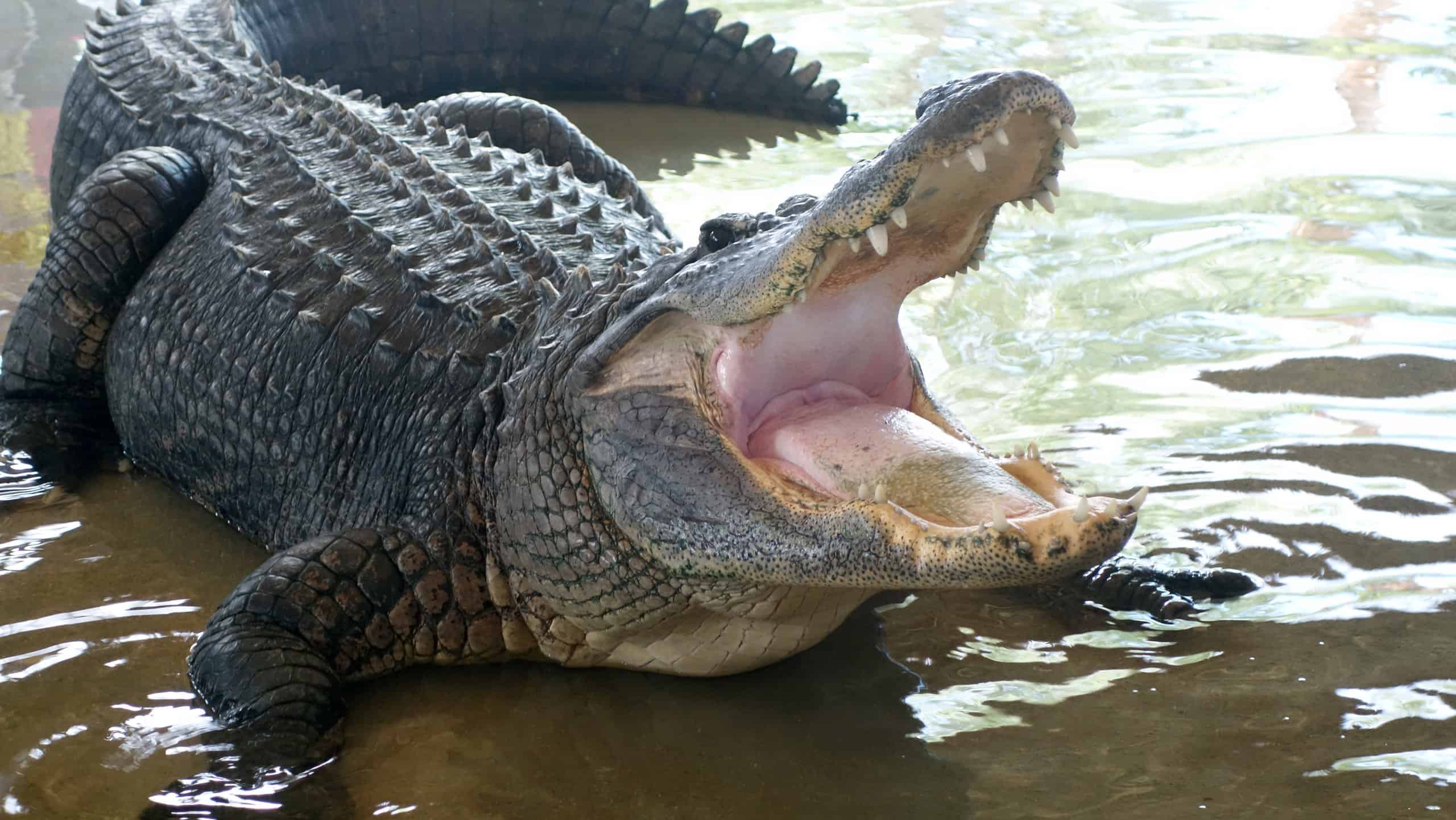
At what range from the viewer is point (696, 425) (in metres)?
2.42

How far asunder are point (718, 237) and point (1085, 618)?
1.25m

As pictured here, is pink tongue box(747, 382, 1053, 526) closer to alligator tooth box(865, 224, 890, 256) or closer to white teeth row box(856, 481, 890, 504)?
white teeth row box(856, 481, 890, 504)

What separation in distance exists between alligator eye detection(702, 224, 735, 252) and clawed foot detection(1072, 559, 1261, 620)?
117 centimetres

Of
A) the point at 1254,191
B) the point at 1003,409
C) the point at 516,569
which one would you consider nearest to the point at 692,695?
the point at 516,569

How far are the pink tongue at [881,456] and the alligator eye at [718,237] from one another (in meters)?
0.32

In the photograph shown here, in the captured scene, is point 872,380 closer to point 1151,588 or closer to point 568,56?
point 1151,588

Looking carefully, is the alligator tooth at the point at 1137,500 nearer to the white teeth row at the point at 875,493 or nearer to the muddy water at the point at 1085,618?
the white teeth row at the point at 875,493

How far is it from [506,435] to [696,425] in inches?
22.0

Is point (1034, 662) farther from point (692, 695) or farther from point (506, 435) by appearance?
point (506, 435)

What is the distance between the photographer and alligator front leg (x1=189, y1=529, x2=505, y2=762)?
2631 millimetres

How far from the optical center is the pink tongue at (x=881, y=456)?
7.41 ft

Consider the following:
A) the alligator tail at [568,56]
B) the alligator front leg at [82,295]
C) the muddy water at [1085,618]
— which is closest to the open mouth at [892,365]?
the muddy water at [1085,618]

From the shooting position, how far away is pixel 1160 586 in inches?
119

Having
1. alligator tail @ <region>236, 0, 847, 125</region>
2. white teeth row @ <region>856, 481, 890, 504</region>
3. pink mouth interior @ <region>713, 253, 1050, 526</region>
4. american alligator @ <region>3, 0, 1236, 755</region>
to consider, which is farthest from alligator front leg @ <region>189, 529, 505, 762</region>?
alligator tail @ <region>236, 0, 847, 125</region>
